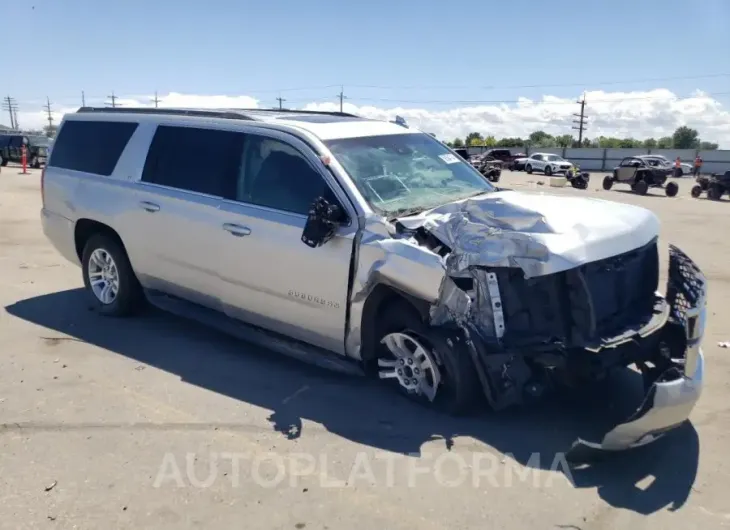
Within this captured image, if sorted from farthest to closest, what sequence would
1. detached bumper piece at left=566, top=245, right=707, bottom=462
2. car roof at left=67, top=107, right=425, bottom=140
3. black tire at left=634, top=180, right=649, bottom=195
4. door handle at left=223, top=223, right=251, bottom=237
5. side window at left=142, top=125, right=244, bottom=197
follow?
black tire at left=634, top=180, right=649, bottom=195, side window at left=142, top=125, right=244, bottom=197, car roof at left=67, top=107, right=425, bottom=140, door handle at left=223, top=223, right=251, bottom=237, detached bumper piece at left=566, top=245, right=707, bottom=462

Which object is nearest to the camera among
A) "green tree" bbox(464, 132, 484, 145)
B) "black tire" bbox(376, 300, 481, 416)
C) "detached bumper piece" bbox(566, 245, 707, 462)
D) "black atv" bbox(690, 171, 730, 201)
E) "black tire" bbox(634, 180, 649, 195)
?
"detached bumper piece" bbox(566, 245, 707, 462)

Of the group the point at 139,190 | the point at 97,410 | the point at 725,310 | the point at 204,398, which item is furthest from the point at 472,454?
the point at 725,310

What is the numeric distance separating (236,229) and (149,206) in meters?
1.17

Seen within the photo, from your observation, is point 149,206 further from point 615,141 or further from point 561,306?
point 615,141

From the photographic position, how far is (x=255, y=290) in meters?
5.00

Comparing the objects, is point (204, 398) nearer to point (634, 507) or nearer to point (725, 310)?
point (634, 507)

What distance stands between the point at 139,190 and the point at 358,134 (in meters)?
2.11

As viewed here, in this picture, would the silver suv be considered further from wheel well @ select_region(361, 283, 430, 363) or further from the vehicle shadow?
the vehicle shadow

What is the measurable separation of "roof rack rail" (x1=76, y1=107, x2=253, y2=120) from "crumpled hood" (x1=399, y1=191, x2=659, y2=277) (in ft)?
6.72

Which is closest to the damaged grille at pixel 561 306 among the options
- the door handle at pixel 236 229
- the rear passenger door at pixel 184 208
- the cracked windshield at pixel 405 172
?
the cracked windshield at pixel 405 172

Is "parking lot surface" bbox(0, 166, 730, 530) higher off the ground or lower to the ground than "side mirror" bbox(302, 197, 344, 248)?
lower

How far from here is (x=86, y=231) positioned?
21.6ft

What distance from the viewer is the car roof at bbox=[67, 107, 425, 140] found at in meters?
5.05

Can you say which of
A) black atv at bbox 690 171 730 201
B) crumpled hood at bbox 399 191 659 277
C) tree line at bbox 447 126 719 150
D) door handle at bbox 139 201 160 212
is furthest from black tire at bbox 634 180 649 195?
tree line at bbox 447 126 719 150
